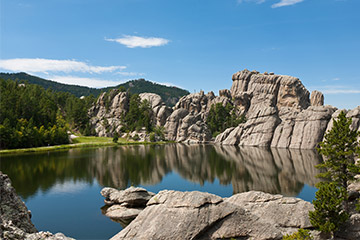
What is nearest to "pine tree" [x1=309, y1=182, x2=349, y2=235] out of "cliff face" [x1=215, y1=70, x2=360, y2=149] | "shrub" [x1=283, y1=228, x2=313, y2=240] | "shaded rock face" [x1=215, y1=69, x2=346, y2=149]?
"shrub" [x1=283, y1=228, x2=313, y2=240]

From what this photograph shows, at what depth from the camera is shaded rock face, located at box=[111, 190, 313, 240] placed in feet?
62.3

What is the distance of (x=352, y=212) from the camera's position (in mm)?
23625

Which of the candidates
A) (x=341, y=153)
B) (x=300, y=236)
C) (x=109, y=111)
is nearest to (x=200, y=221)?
(x=300, y=236)

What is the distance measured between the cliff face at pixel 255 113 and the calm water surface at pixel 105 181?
4251cm

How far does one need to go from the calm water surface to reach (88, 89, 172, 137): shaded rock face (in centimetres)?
7904

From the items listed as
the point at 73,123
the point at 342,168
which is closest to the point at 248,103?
the point at 73,123

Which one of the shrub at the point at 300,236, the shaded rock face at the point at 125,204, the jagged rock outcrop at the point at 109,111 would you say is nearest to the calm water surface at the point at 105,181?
the shaded rock face at the point at 125,204

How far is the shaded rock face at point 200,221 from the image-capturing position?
19000mm

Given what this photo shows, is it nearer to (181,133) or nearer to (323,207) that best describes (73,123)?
(181,133)

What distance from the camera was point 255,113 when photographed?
11788 centimetres

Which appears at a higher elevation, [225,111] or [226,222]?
[225,111]

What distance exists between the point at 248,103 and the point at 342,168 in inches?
5180

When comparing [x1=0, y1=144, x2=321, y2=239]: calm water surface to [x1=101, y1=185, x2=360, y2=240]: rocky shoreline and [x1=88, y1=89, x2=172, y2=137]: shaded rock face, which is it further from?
[x1=88, y1=89, x2=172, y2=137]: shaded rock face

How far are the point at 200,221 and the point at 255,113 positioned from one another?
104 m
